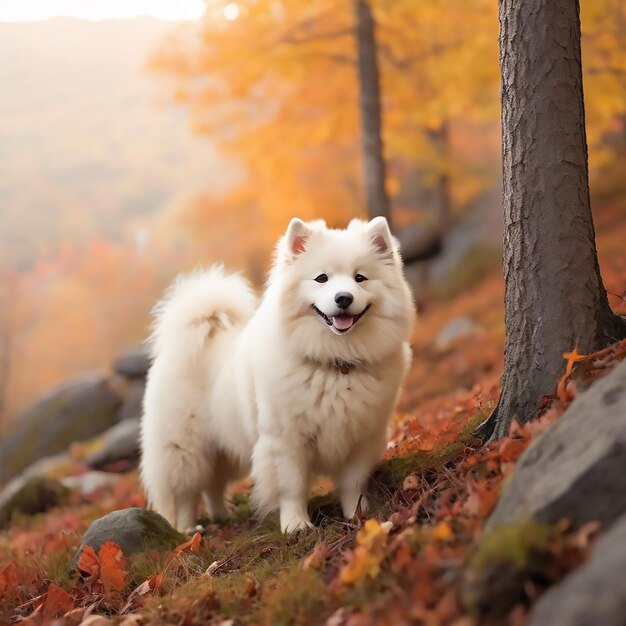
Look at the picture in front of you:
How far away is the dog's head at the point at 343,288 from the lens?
3902mm

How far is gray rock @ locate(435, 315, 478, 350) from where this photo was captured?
402 inches

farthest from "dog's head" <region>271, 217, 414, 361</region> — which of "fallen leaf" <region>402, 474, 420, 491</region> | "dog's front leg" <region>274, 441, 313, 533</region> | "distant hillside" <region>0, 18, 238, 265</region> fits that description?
"distant hillside" <region>0, 18, 238, 265</region>

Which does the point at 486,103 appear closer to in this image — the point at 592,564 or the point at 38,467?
the point at 38,467

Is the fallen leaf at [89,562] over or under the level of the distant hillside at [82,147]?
under

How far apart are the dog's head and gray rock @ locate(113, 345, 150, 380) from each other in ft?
29.6

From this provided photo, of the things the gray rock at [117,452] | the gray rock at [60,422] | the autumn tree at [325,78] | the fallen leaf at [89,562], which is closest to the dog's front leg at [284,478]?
the fallen leaf at [89,562]

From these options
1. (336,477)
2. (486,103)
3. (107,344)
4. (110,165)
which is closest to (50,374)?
(107,344)

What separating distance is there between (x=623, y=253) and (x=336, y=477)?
7933mm

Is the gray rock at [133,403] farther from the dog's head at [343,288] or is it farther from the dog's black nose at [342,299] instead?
the dog's black nose at [342,299]

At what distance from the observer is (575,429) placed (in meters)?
2.55

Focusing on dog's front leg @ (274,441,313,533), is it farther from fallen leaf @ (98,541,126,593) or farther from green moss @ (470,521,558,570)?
green moss @ (470,521,558,570)

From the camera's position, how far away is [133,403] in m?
12.1

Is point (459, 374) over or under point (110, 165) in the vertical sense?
under

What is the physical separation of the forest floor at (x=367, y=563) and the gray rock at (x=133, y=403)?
20.3 feet
